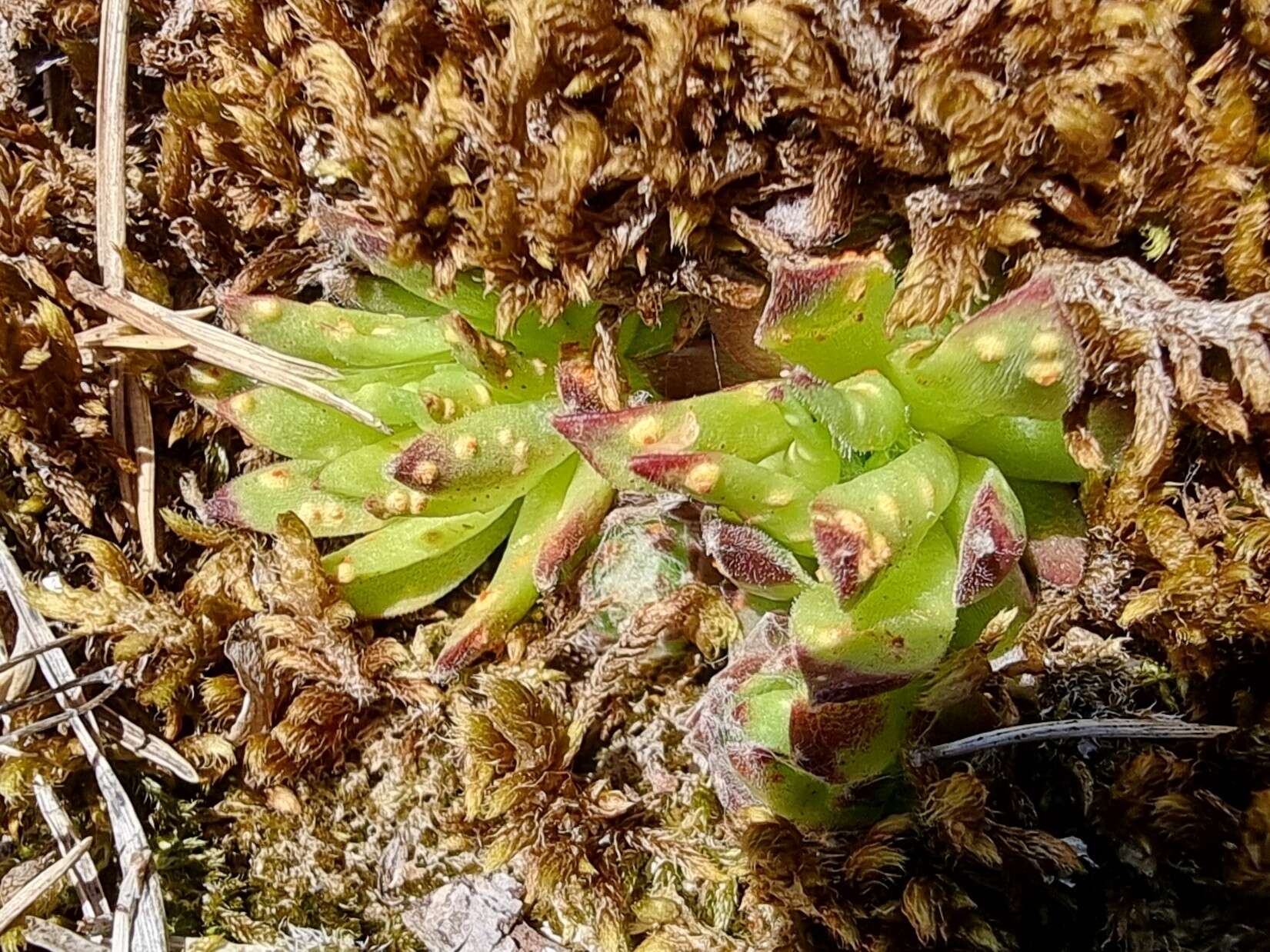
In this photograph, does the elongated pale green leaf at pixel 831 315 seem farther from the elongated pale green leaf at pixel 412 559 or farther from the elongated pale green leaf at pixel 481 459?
the elongated pale green leaf at pixel 412 559

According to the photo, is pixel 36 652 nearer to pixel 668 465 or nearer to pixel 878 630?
pixel 668 465

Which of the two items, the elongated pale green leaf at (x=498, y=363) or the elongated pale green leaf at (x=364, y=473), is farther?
the elongated pale green leaf at (x=364, y=473)

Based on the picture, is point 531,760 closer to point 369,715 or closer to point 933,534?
point 369,715

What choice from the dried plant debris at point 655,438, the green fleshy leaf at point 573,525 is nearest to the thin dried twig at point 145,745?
the dried plant debris at point 655,438

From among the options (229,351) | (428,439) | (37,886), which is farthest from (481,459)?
(37,886)

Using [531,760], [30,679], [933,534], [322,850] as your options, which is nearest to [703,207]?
[933,534]

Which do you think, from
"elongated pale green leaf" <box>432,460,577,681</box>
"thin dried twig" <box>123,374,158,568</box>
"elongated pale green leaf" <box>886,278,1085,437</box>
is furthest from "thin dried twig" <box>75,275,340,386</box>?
"elongated pale green leaf" <box>886,278,1085,437</box>

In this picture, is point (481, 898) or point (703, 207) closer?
point (703, 207)
